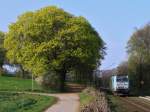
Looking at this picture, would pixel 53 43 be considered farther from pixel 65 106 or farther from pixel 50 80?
pixel 65 106

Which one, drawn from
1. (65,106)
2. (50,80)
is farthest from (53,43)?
(65,106)

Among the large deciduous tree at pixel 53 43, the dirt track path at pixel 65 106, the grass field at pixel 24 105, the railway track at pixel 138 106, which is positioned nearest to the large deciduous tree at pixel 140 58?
the large deciduous tree at pixel 53 43

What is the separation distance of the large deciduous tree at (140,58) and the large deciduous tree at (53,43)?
26410 mm

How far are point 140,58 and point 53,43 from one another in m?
35.5

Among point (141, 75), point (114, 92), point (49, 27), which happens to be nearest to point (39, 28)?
point (49, 27)

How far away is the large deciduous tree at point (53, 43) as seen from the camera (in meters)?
78.6

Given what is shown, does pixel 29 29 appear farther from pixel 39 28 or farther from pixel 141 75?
pixel 141 75

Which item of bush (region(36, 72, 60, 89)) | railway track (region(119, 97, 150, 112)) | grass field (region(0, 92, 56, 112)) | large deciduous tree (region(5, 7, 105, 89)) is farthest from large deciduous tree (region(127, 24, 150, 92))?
grass field (region(0, 92, 56, 112))

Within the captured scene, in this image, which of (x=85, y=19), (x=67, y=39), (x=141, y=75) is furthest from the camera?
(x=141, y=75)

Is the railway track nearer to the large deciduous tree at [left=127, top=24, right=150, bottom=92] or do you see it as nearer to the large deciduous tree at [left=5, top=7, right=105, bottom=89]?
the large deciduous tree at [left=5, top=7, right=105, bottom=89]

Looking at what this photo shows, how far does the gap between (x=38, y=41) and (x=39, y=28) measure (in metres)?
2.06

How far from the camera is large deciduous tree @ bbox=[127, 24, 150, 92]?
10838 cm

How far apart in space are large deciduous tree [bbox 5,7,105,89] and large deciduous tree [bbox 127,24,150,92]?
26.4 metres

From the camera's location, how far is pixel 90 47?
3199 inches
